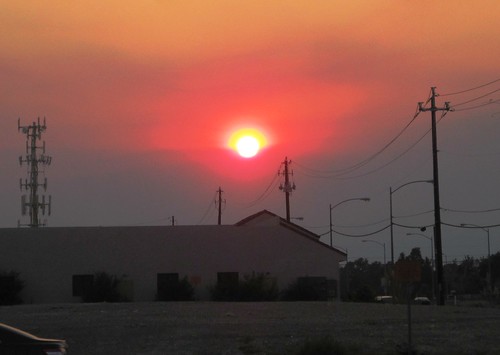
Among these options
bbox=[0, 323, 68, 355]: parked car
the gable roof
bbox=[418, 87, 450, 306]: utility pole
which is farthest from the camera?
the gable roof

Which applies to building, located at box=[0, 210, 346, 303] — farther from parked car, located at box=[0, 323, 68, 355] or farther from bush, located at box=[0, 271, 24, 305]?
parked car, located at box=[0, 323, 68, 355]

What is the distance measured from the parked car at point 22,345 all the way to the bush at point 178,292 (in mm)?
45144

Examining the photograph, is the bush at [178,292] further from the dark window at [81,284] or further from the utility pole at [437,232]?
the utility pole at [437,232]

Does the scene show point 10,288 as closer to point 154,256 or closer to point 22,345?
point 154,256

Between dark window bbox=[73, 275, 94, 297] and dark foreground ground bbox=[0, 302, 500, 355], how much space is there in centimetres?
1998

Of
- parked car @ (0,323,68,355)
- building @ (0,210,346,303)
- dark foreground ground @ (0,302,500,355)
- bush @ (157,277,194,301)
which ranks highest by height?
building @ (0,210,346,303)

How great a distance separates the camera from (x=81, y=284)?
60625mm

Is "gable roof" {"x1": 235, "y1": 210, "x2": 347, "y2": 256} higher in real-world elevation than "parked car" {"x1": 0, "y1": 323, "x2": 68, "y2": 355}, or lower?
higher

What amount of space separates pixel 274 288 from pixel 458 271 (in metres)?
98.8

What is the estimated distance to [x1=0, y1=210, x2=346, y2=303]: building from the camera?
198 feet

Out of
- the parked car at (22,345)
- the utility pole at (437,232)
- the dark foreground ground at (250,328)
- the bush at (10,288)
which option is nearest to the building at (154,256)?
the bush at (10,288)

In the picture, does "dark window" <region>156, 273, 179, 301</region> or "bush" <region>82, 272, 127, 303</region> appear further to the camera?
"dark window" <region>156, 273, 179, 301</region>

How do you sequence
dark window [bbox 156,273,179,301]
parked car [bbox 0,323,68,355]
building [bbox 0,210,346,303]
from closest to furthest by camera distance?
parked car [bbox 0,323,68,355] < dark window [bbox 156,273,179,301] < building [bbox 0,210,346,303]

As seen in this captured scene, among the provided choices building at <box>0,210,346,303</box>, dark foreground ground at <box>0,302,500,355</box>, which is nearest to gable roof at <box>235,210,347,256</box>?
building at <box>0,210,346,303</box>
